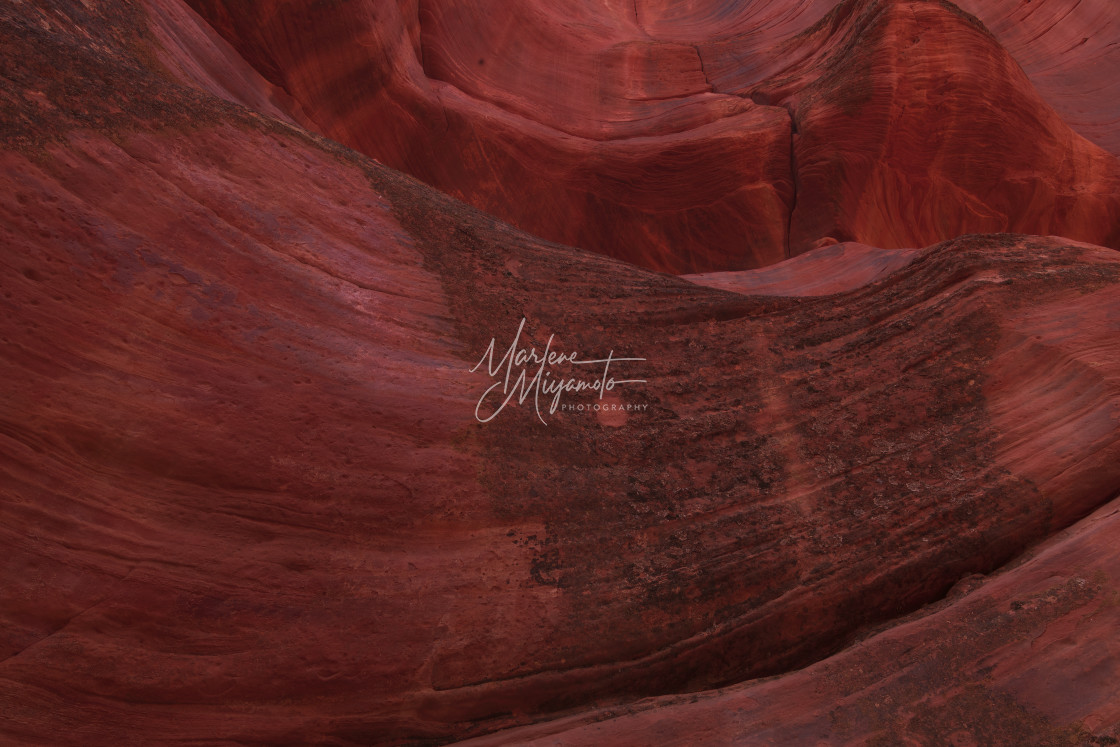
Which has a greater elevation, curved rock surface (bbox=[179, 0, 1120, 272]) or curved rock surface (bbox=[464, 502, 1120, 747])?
curved rock surface (bbox=[179, 0, 1120, 272])

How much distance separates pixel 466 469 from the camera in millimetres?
4328

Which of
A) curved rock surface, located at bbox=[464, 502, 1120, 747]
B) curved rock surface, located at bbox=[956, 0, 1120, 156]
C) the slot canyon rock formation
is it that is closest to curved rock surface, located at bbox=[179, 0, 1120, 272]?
curved rock surface, located at bbox=[956, 0, 1120, 156]

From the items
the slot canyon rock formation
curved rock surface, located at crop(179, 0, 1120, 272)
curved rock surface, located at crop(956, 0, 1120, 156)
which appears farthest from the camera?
curved rock surface, located at crop(956, 0, 1120, 156)

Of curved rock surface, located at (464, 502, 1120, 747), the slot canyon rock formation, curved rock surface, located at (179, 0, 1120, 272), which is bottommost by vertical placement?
curved rock surface, located at (464, 502, 1120, 747)

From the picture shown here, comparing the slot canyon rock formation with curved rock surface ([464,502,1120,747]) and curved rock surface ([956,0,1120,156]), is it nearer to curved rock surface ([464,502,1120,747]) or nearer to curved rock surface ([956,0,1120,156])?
curved rock surface ([464,502,1120,747])

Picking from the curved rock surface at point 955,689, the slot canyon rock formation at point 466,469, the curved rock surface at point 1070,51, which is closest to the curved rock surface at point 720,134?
the curved rock surface at point 1070,51

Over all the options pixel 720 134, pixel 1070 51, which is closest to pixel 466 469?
pixel 720 134

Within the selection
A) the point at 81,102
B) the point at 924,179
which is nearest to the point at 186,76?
the point at 81,102

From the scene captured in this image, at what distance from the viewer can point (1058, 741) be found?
10.6ft

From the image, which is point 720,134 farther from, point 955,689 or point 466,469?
point 955,689

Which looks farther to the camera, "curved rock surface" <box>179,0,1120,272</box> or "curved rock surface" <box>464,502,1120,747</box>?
"curved rock surface" <box>179,0,1120,272</box>

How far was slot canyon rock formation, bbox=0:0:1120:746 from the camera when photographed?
3.53 meters

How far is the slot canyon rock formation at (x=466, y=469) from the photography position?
3527 mm

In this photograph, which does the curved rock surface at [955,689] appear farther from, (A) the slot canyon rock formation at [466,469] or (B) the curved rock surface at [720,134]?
(B) the curved rock surface at [720,134]
